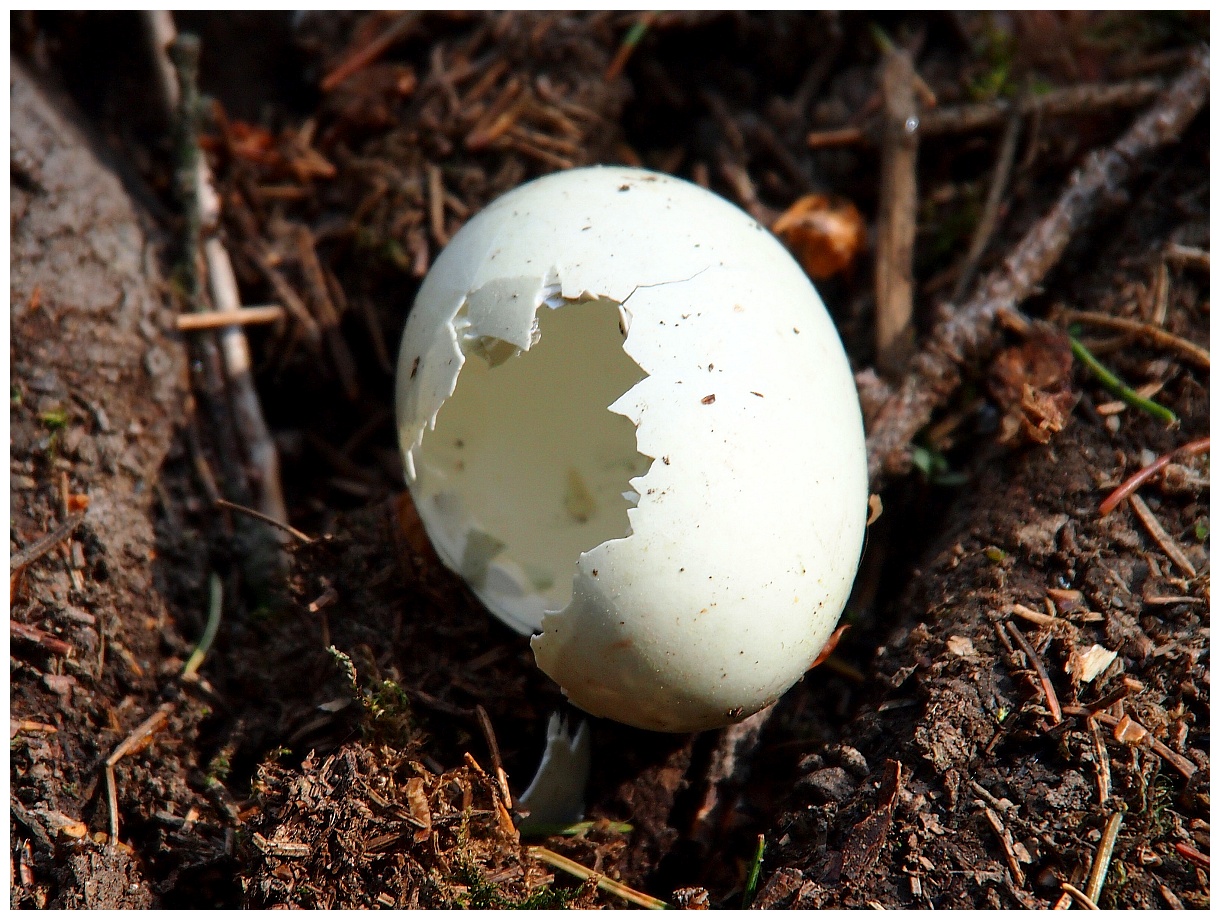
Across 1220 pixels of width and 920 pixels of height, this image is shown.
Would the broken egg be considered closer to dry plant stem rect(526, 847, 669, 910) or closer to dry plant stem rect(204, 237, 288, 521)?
dry plant stem rect(526, 847, 669, 910)

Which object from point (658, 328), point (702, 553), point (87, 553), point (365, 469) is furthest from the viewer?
point (365, 469)

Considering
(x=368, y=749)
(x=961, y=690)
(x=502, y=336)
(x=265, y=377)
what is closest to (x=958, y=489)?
(x=961, y=690)

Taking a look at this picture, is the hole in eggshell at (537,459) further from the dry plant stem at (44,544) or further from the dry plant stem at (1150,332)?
the dry plant stem at (1150,332)

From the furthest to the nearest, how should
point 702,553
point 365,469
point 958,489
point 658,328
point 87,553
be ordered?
1. point 365,469
2. point 958,489
3. point 87,553
4. point 658,328
5. point 702,553

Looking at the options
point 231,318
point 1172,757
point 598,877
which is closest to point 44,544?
point 231,318

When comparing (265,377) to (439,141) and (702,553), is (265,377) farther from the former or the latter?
(702,553)

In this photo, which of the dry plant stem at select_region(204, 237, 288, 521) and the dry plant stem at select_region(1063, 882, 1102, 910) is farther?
the dry plant stem at select_region(204, 237, 288, 521)

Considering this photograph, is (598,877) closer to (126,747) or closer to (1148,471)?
(126,747)

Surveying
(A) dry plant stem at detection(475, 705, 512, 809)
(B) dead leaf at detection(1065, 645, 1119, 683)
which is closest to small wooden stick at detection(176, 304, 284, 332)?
(A) dry plant stem at detection(475, 705, 512, 809)
